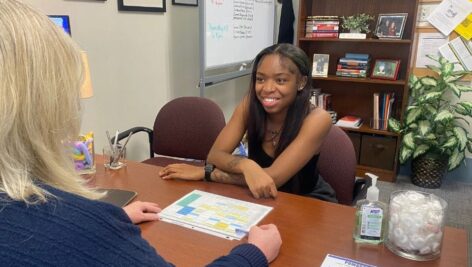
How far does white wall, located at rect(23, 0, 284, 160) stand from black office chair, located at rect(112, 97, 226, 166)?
33cm

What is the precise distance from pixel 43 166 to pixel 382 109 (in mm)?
3230

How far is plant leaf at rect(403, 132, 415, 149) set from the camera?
3.20m

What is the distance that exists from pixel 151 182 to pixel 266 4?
2.58 m

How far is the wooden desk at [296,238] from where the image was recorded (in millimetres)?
978

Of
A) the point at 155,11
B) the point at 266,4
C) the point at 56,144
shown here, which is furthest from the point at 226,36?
the point at 56,144

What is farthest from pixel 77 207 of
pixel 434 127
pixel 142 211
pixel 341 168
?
pixel 434 127

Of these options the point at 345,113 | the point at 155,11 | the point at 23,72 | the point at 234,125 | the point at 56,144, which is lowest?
the point at 345,113

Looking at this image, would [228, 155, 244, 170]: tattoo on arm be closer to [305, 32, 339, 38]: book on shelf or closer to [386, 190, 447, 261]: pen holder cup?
[386, 190, 447, 261]: pen holder cup

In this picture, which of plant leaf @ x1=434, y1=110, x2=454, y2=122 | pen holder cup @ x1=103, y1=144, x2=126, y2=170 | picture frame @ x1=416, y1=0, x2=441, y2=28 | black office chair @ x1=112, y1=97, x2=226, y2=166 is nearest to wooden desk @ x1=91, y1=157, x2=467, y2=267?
pen holder cup @ x1=103, y1=144, x2=126, y2=170

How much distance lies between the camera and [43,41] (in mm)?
606

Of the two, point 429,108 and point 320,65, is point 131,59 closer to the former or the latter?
point 320,65

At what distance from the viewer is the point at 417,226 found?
0.95 metres

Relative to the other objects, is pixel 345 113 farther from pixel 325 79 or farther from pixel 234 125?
pixel 234 125

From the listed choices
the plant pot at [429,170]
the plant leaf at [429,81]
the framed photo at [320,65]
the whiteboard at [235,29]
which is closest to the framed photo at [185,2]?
the whiteboard at [235,29]
